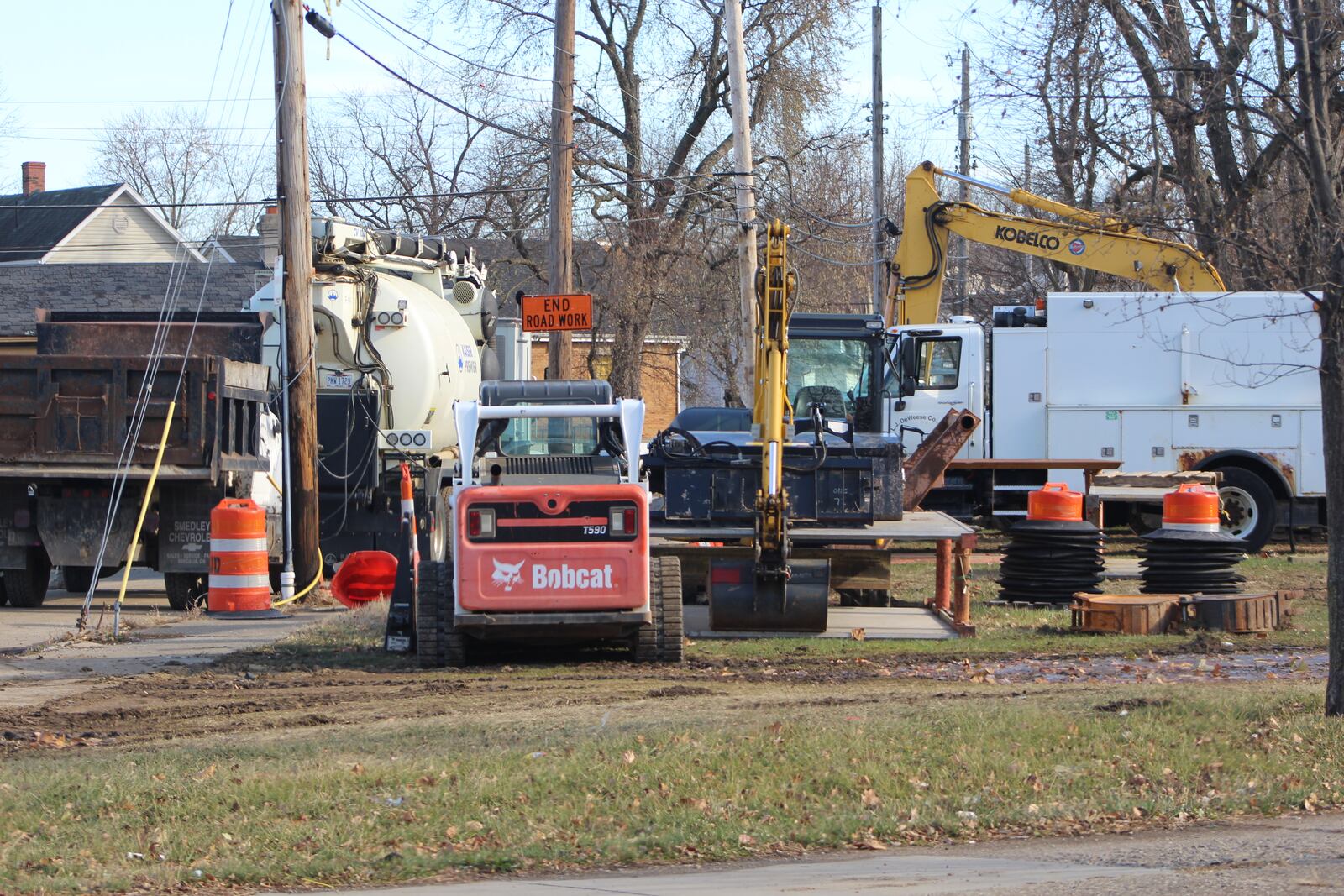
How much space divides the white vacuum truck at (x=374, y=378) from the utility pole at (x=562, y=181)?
164 centimetres

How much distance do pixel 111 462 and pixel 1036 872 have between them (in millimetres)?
11727

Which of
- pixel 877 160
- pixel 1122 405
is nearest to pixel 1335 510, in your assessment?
pixel 1122 405

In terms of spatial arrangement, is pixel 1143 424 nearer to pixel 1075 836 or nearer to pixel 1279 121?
pixel 1279 121

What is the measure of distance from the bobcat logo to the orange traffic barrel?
14.4 ft

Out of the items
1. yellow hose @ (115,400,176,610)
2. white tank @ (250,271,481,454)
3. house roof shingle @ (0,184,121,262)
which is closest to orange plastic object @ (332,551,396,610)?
yellow hose @ (115,400,176,610)

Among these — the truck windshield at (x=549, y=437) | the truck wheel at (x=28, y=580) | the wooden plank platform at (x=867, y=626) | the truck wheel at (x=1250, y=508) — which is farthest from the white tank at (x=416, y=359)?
the truck wheel at (x=1250, y=508)

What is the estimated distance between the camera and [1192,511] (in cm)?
1578

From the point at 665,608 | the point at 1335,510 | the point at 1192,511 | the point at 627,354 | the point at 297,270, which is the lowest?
the point at 665,608

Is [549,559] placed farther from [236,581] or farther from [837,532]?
[236,581]

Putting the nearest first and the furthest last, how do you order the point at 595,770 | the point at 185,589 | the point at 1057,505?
the point at 595,770 < the point at 1057,505 < the point at 185,589

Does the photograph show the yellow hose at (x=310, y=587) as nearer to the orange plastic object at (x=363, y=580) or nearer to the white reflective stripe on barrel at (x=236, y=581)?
the orange plastic object at (x=363, y=580)

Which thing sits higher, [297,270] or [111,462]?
[297,270]

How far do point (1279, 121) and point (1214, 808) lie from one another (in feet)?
13.2

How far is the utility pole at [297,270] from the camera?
17.0m
